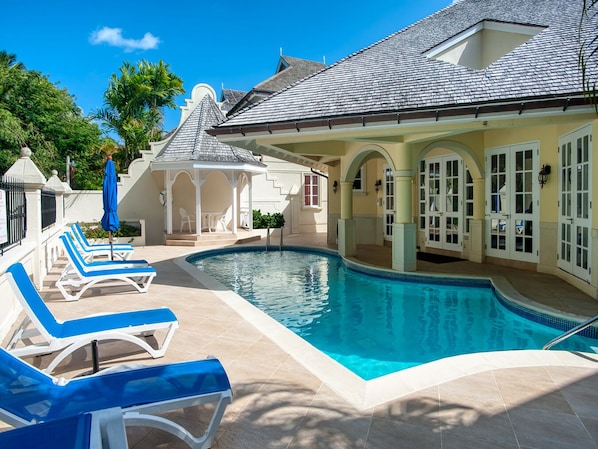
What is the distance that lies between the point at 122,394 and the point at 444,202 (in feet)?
41.4

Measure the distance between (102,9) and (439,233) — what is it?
29.7 m

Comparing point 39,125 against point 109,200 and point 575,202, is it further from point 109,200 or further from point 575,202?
point 575,202

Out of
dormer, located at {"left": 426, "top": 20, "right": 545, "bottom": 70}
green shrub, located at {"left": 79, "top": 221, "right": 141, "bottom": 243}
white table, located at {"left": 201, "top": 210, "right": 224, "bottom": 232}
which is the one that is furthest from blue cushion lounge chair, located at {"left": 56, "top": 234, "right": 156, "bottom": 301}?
white table, located at {"left": 201, "top": 210, "right": 224, "bottom": 232}

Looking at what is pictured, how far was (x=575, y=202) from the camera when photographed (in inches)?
356

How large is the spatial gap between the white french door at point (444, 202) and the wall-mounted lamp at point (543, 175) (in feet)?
9.24

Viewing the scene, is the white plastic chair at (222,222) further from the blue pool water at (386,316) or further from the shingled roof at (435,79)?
the shingled roof at (435,79)

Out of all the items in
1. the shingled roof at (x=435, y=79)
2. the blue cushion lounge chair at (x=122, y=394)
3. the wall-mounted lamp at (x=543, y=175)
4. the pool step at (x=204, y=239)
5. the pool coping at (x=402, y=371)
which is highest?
the shingled roof at (x=435, y=79)

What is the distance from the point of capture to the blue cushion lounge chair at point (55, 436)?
2.03m

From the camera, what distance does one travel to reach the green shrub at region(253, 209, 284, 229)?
21609 mm

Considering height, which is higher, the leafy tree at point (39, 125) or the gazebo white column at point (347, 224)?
Result: the leafy tree at point (39, 125)

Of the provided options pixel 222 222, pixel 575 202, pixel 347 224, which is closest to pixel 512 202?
pixel 575 202

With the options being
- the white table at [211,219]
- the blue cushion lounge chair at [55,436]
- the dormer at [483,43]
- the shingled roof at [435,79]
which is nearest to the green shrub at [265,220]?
the white table at [211,219]

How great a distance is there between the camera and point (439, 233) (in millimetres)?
14094

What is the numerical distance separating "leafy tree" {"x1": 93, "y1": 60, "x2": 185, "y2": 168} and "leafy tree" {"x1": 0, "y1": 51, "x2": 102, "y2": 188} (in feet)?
6.33
